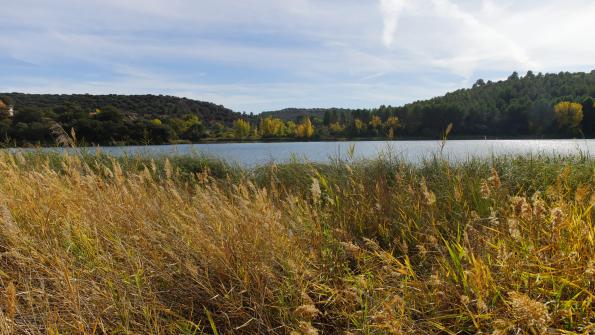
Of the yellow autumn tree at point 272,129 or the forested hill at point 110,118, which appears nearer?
the forested hill at point 110,118

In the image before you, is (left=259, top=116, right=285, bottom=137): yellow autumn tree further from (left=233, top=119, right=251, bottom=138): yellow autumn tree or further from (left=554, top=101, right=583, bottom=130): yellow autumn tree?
(left=554, top=101, right=583, bottom=130): yellow autumn tree

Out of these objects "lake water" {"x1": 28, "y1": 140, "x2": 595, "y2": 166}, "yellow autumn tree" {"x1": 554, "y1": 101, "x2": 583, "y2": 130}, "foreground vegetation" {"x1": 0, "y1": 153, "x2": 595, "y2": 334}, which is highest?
"yellow autumn tree" {"x1": 554, "y1": 101, "x2": 583, "y2": 130}

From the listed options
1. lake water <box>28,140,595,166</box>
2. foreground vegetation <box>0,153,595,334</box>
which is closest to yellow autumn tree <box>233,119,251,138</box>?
lake water <box>28,140,595,166</box>

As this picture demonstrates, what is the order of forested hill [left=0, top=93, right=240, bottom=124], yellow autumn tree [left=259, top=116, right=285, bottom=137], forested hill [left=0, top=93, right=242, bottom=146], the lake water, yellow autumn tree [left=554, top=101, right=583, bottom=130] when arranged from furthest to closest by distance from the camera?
yellow autumn tree [left=259, top=116, right=285, bottom=137] < forested hill [left=0, top=93, right=240, bottom=124] < yellow autumn tree [left=554, top=101, right=583, bottom=130] < forested hill [left=0, top=93, right=242, bottom=146] < the lake water

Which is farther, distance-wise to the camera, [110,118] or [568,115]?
[568,115]

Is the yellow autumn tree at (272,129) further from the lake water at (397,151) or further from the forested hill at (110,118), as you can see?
the lake water at (397,151)

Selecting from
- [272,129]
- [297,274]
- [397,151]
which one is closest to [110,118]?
[397,151]

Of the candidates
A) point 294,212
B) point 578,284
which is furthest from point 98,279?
point 578,284

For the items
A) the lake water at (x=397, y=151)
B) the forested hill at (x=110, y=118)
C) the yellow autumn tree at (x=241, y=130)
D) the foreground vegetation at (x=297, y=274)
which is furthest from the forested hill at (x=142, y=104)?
the foreground vegetation at (x=297, y=274)

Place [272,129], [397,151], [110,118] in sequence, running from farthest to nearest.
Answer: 1. [272,129]
2. [110,118]
3. [397,151]

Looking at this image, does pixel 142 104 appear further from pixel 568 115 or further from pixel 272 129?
pixel 568 115

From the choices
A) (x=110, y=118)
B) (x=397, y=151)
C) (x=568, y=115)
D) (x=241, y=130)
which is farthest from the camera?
(x=241, y=130)

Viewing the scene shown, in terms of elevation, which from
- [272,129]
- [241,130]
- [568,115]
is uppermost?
[568,115]

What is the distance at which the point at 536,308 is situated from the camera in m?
1.19
